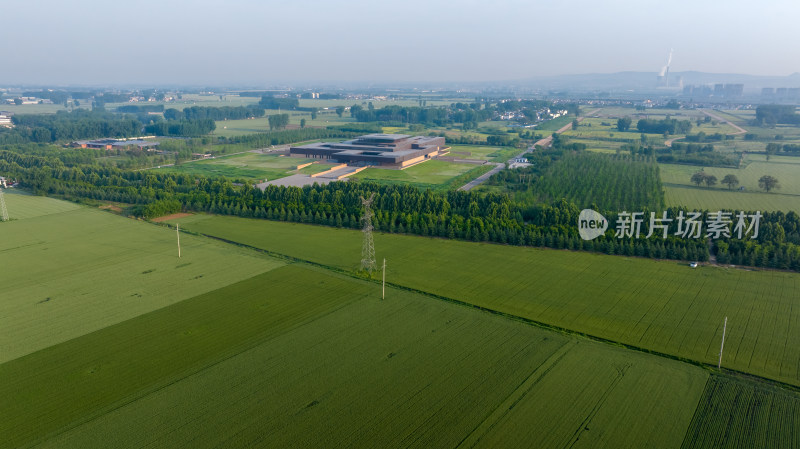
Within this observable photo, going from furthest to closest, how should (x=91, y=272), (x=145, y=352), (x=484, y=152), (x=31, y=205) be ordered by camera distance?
1. (x=484, y=152)
2. (x=31, y=205)
3. (x=91, y=272)
4. (x=145, y=352)

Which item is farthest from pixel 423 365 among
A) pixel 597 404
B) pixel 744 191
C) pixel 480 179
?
pixel 744 191

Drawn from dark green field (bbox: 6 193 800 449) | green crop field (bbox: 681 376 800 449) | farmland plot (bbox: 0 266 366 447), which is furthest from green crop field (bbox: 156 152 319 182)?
green crop field (bbox: 681 376 800 449)

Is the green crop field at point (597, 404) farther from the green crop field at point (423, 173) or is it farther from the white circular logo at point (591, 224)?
the green crop field at point (423, 173)

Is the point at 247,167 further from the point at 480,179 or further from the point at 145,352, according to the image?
the point at 145,352

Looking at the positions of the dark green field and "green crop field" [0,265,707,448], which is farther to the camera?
the dark green field

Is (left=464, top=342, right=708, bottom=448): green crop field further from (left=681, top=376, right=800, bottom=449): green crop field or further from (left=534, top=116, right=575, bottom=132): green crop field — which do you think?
(left=534, top=116, right=575, bottom=132): green crop field

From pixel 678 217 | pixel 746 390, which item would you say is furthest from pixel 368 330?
pixel 678 217
